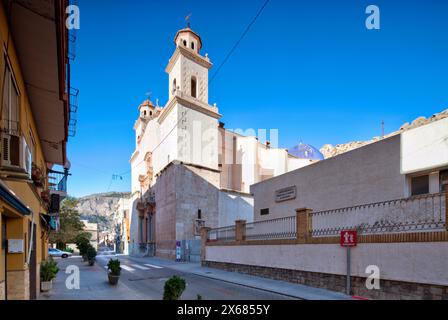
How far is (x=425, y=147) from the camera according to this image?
11.6m

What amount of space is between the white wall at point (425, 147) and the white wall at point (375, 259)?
398cm

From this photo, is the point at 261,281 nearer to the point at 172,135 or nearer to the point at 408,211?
the point at 408,211

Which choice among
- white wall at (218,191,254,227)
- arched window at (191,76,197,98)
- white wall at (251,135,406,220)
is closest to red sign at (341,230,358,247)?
white wall at (251,135,406,220)

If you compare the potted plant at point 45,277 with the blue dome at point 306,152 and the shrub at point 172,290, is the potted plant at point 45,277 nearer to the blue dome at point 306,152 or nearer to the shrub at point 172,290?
the shrub at point 172,290

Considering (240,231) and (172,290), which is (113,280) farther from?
(240,231)

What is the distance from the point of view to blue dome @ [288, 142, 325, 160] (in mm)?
50438

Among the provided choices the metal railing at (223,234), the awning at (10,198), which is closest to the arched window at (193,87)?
the metal railing at (223,234)

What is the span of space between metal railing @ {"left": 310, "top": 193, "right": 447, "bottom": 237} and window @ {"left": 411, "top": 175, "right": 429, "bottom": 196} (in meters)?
0.93

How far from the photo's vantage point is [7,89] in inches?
224

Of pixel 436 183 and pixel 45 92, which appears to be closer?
pixel 45 92

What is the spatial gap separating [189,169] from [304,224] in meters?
20.7
